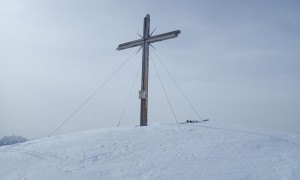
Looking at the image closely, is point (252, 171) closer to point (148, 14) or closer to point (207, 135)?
point (207, 135)

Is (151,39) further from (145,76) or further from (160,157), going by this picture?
(160,157)

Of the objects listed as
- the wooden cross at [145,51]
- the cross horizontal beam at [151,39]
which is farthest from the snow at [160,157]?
the cross horizontal beam at [151,39]

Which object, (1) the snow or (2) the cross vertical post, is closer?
(1) the snow

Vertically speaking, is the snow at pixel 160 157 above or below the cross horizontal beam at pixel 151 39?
below

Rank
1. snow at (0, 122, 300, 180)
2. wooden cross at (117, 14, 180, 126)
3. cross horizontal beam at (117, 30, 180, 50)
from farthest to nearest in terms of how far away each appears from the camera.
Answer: wooden cross at (117, 14, 180, 126) < cross horizontal beam at (117, 30, 180, 50) < snow at (0, 122, 300, 180)

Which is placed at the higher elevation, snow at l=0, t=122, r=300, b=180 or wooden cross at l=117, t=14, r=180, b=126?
wooden cross at l=117, t=14, r=180, b=126

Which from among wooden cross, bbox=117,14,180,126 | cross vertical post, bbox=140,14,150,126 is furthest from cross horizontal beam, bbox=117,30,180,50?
cross vertical post, bbox=140,14,150,126

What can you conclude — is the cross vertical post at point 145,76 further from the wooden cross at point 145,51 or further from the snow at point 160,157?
the snow at point 160,157

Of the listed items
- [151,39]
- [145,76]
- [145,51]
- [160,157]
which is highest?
[151,39]

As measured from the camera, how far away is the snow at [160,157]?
308 inches

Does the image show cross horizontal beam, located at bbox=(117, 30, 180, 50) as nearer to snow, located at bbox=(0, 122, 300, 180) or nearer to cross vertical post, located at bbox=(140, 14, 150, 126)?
cross vertical post, located at bbox=(140, 14, 150, 126)

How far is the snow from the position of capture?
782 centimetres

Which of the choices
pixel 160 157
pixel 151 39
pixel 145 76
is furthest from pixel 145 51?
pixel 160 157

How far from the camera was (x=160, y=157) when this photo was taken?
8.95m
